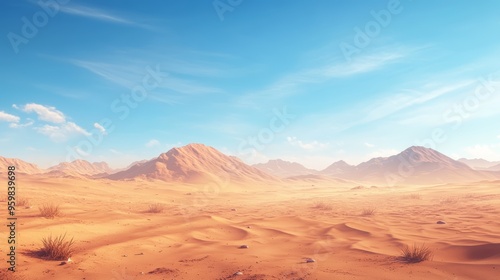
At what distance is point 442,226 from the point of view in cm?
909

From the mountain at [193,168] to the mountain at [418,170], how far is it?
124 feet

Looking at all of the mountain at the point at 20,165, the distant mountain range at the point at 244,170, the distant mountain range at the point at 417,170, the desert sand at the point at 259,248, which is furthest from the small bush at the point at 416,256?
the mountain at the point at 20,165

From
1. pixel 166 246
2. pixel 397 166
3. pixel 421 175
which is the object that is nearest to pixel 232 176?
pixel 421 175

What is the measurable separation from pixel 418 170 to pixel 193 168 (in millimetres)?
68590

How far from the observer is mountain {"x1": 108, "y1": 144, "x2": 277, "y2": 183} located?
188 feet

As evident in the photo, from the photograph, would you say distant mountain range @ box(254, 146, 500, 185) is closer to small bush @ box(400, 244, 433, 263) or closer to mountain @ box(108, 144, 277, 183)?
mountain @ box(108, 144, 277, 183)

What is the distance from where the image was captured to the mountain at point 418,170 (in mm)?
80312

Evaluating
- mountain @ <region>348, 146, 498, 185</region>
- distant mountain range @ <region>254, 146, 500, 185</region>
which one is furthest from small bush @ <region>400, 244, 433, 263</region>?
mountain @ <region>348, 146, 498, 185</region>

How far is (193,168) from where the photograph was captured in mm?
63875

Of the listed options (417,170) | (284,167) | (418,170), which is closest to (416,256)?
(418,170)

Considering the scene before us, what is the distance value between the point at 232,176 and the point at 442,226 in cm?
5897

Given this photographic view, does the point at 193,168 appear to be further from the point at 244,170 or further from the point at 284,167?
the point at 284,167

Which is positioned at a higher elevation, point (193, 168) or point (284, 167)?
point (284, 167)

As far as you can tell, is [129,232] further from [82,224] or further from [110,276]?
[110,276]
